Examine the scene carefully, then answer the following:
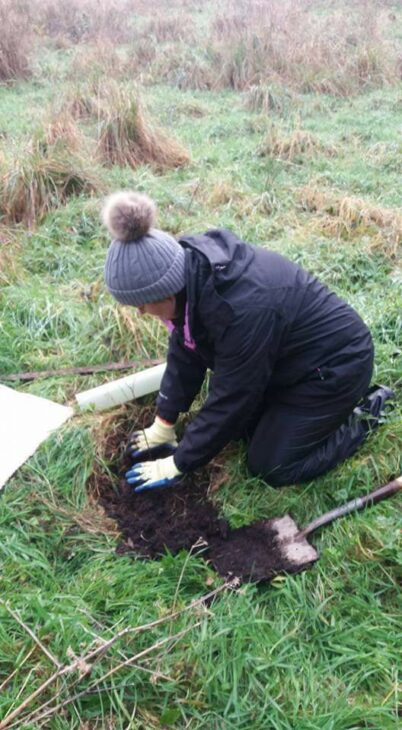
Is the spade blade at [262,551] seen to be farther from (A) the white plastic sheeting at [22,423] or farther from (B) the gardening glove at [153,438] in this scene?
(A) the white plastic sheeting at [22,423]

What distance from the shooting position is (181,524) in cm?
240

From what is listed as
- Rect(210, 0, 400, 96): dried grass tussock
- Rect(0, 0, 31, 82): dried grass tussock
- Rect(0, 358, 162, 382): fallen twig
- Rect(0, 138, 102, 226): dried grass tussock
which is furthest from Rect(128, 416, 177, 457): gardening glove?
Rect(0, 0, 31, 82): dried grass tussock

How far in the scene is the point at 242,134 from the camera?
6.59 metres

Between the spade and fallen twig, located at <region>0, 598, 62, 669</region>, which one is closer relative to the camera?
fallen twig, located at <region>0, 598, 62, 669</region>

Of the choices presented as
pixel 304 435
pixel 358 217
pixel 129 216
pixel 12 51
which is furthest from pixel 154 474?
pixel 12 51

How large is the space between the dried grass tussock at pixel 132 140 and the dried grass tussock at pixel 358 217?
1.72m

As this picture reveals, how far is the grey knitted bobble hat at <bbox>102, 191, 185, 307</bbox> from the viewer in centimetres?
194

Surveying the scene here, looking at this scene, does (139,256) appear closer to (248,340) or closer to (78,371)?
(248,340)

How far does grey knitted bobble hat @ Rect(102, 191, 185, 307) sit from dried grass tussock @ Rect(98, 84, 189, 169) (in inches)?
151

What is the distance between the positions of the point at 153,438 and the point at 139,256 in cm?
101

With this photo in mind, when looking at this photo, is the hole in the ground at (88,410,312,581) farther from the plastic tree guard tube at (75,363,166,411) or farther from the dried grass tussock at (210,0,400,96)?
the dried grass tussock at (210,0,400,96)

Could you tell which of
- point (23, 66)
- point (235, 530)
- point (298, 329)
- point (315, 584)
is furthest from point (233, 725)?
point (23, 66)

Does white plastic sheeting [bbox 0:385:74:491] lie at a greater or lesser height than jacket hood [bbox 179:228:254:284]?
lesser

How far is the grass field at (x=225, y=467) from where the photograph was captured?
1.76m
